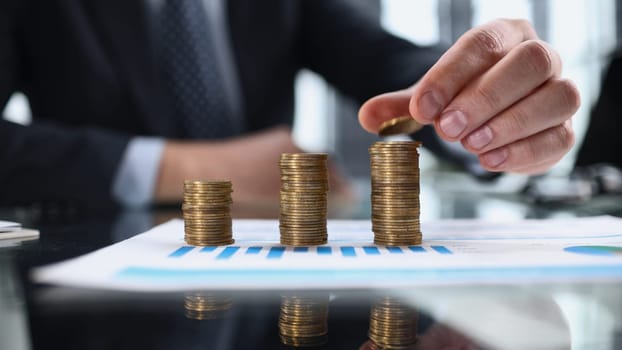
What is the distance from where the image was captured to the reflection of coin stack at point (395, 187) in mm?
787

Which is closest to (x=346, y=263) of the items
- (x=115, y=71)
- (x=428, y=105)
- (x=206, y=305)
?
(x=206, y=305)

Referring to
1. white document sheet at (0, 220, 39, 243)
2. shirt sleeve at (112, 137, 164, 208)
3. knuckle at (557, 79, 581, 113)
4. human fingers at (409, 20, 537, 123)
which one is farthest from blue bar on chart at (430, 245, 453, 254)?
shirt sleeve at (112, 137, 164, 208)

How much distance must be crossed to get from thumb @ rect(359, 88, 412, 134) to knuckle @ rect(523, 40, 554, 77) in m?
0.23

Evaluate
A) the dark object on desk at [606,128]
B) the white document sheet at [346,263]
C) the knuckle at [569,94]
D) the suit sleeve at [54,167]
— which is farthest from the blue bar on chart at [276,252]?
the dark object on desk at [606,128]

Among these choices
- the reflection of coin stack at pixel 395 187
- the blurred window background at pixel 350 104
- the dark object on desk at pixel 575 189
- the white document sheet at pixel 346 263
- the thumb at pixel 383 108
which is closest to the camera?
the white document sheet at pixel 346 263

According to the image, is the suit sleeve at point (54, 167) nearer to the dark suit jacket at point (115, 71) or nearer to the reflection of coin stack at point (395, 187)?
the dark suit jacket at point (115, 71)

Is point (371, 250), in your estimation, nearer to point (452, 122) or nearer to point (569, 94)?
point (452, 122)

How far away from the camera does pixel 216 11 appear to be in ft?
7.38

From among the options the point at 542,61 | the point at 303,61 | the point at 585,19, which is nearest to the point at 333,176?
the point at 303,61

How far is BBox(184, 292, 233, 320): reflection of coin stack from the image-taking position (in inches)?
16.6

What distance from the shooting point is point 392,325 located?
39cm

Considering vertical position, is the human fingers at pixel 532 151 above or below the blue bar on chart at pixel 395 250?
above

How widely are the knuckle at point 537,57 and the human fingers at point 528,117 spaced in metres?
0.05

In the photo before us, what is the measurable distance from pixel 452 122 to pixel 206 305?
544 mm
